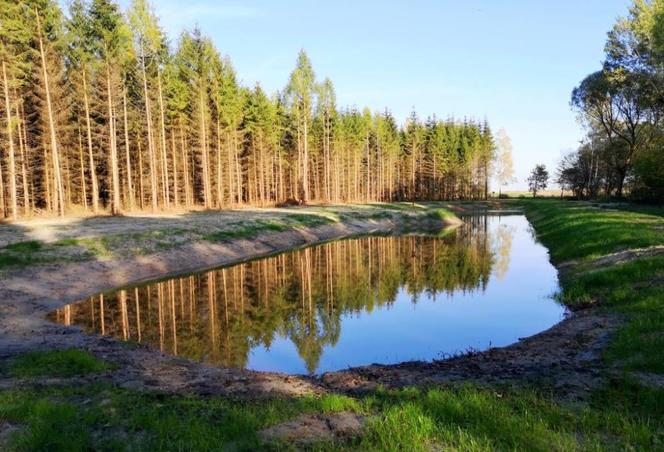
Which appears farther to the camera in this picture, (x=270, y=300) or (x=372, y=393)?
(x=270, y=300)

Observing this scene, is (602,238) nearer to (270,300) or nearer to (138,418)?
(270,300)

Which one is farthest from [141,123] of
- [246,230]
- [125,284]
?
[125,284]

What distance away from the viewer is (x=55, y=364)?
830cm

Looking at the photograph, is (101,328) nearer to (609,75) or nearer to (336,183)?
(609,75)

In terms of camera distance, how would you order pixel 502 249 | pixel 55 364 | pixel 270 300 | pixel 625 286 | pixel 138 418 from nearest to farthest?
pixel 138 418
pixel 55 364
pixel 625 286
pixel 270 300
pixel 502 249

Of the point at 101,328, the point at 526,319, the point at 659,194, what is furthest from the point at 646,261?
the point at 659,194

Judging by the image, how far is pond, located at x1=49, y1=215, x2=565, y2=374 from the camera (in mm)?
11133

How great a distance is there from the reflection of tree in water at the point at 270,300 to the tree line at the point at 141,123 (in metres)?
21.0

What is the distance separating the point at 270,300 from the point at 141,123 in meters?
39.4

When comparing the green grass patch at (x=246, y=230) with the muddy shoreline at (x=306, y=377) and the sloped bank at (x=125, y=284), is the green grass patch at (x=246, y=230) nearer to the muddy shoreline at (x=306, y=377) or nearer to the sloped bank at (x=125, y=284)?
the sloped bank at (x=125, y=284)

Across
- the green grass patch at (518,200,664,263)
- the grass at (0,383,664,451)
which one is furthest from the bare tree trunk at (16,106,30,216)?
the green grass patch at (518,200,664,263)

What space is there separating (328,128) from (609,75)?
128ft

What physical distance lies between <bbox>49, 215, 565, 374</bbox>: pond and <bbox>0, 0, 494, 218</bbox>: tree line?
2221 cm

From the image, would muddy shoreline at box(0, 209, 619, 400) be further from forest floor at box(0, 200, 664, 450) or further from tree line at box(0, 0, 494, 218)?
tree line at box(0, 0, 494, 218)
